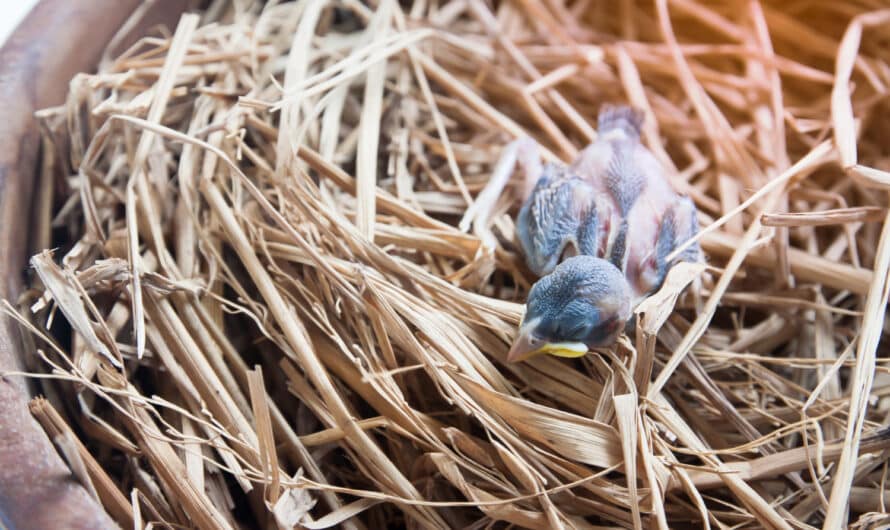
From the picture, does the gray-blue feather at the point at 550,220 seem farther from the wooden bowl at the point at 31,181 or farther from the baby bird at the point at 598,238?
the wooden bowl at the point at 31,181

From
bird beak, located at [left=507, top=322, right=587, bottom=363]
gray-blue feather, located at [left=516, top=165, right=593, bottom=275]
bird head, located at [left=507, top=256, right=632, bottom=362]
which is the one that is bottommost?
bird beak, located at [left=507, top=322, right=587, bottom=363]

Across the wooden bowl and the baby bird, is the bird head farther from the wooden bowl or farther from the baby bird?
the wooden bowl

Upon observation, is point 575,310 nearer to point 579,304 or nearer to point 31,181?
point 579,304

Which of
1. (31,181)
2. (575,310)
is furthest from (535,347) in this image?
(31,181)

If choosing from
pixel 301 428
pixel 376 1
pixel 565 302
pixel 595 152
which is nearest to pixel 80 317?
pixel 301 428

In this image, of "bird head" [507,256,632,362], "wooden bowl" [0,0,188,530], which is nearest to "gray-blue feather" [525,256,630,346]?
"bird head" [507,256,632,362]

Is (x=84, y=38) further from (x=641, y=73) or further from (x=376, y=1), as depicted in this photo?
(x=641, y=73)
